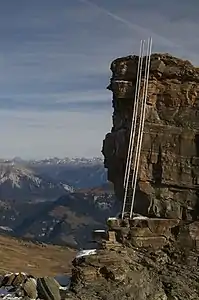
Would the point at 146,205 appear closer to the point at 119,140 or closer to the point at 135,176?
the point at 135,176

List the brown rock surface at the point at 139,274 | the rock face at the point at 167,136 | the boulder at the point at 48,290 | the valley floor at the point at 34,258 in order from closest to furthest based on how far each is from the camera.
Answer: the brown rock surface at the point at 139,274 < the boulder at the point at 48,290 < the rock face at the point at 167,136 < the valley floor at the point at 34,258

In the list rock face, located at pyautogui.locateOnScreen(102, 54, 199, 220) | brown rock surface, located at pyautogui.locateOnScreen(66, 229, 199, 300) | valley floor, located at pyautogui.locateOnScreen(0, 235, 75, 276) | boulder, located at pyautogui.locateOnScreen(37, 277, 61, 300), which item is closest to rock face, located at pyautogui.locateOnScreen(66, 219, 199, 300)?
brown rock surface, located at pyautogui.locateOnScreen(66, 229, 199, 300)

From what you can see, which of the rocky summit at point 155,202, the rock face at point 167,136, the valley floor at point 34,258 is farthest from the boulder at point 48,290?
the valley floor at point 34,258

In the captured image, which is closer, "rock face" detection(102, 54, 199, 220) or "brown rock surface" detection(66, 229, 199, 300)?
"brown rock surface" detection(66, 229, 199, 300)

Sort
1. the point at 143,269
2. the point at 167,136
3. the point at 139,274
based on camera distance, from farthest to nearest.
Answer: the point at 167,136, the point at 143,269, the point at 139,274

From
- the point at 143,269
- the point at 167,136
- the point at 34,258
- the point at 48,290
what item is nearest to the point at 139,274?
the point at 143,269

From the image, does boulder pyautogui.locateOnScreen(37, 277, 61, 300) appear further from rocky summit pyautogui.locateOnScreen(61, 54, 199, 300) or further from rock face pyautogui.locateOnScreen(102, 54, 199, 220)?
rock face pyautogui.locateOnScreen(102, 54, 199, 220)

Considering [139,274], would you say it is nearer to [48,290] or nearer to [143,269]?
[143,269]

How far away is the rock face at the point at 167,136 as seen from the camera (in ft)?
97.7

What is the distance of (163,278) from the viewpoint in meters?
26.8

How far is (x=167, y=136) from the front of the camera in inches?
1184

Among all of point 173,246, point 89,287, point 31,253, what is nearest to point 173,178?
point 173,246

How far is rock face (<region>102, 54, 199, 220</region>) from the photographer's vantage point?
97.7 ft

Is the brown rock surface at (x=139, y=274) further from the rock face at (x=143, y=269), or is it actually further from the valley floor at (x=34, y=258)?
the valley floor at (x=34, y=258)
